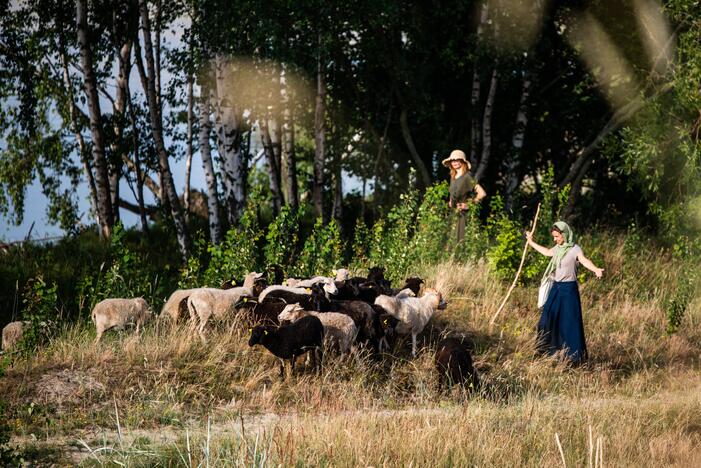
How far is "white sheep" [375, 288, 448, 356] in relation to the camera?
11.0 metres

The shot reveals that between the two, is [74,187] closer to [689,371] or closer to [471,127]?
[471,127]

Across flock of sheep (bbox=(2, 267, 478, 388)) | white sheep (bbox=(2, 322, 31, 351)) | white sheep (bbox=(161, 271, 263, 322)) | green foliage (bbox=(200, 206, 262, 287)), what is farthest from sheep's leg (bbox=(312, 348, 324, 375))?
white sheep (bbox=(2, 322, 31, 351))

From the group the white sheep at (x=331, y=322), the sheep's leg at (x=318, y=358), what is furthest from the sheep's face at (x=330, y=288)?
the sheep's leg at (x=318, y=358)

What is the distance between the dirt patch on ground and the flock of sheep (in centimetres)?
92

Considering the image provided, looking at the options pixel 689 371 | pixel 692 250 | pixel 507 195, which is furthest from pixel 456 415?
pixel 507 195

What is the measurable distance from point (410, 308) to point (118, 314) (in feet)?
13.3

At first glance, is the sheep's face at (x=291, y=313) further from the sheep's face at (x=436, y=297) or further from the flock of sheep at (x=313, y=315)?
the sheep's face at (x=436, y=297)

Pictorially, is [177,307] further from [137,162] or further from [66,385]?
[137,162]

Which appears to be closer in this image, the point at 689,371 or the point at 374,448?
the point at 374,448

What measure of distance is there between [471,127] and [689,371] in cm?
1292

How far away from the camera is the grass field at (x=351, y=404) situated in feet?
25.5

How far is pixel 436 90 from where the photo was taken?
1007 inches

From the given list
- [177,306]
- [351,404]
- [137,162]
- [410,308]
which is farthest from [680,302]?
[137,162]

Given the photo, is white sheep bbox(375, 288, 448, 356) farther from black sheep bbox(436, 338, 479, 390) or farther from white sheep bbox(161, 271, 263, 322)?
white sheep bbox(161, 271, 263, 322)
